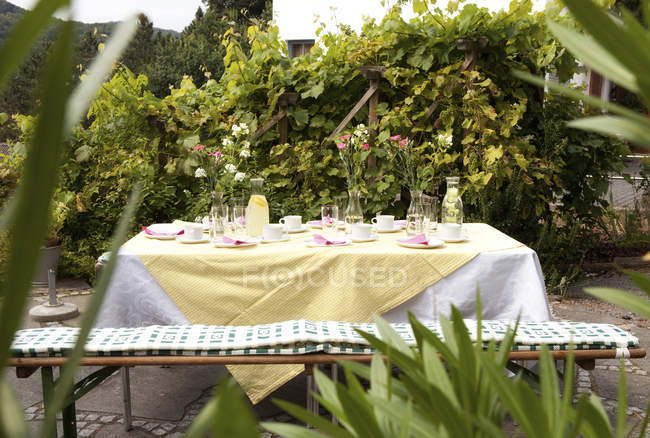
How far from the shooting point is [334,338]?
212 centimetres

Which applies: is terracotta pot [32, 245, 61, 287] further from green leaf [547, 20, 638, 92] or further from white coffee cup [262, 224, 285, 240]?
green leaf [547, 20, 638, 92]

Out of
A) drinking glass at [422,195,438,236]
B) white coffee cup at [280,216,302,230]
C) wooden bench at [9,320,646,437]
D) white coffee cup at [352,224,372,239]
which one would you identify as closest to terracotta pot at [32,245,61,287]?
white coffee cup at [280,216,302,230]

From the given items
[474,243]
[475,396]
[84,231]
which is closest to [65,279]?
[84,231]

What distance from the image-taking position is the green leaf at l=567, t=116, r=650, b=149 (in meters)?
0.42

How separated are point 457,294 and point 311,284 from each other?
63 cm

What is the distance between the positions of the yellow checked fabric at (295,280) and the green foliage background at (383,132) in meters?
2.20

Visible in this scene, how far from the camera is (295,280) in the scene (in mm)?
2594

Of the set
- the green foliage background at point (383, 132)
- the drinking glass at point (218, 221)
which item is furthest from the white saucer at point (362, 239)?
the green foliage background at point (383, 132)

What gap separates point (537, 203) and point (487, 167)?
0.58 metres

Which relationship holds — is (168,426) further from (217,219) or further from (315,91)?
(315,91)

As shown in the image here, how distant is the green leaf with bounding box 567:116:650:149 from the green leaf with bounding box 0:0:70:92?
13.3 inches

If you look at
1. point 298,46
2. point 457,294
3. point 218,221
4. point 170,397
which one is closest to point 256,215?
point 218,221

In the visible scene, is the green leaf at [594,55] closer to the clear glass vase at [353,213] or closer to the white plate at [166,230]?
the clear glass vase at [353,213]

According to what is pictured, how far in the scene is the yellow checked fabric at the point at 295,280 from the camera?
8.45 ft
